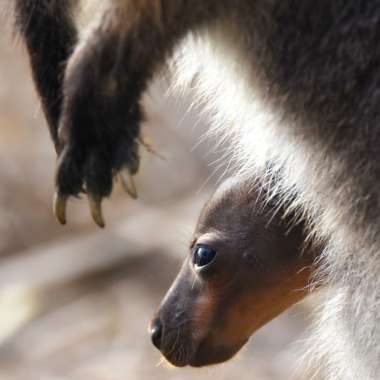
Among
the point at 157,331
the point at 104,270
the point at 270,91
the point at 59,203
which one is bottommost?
the point at 104,270

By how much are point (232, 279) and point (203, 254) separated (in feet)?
0.24

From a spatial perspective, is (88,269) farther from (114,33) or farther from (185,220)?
(114,33)

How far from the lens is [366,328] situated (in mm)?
2281

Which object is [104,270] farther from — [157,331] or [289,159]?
[289,159]

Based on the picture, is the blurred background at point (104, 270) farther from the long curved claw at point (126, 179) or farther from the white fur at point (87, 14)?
the long curved claw at point (126, 179)

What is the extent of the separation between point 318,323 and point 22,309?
2.11m

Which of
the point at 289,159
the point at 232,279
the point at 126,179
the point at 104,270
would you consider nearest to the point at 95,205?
the point at 126,179

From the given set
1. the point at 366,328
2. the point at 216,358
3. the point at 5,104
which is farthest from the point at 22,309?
the point at 366,328

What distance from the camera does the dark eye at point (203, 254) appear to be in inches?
97.9

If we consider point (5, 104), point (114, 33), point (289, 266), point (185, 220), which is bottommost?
point (5, 104)

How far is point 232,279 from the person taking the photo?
8.14ft

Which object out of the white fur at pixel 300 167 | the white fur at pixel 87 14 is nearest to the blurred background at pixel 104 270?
the white fur at pixel 300 167

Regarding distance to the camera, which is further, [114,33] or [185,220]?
[185,220]

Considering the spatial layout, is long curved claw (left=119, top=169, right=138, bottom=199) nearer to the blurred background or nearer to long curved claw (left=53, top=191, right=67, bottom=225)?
long curved claw (left=53, top=191, right=67, bottom=225)
